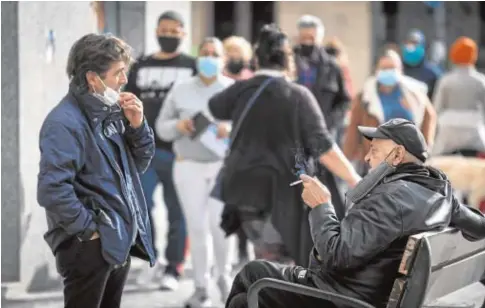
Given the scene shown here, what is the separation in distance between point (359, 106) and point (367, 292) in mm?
4602

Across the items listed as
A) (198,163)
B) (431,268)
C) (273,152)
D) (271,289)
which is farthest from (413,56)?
(431,268)

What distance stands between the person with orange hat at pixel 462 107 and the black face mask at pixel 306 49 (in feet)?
6.09

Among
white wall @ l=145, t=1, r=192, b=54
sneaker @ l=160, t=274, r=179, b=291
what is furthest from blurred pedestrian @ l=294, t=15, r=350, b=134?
sneaker @ l=160, t=274, r=179, b=291

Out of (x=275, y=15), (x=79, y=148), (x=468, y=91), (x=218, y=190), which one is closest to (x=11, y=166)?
(x=218, y=190)

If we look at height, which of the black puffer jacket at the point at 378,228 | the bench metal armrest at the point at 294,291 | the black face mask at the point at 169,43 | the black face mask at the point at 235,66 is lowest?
the bench metal armrest at the point at 294,291

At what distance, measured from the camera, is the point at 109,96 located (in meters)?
5.01

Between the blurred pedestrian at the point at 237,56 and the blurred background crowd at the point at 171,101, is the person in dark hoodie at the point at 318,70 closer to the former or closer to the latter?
the blurred background crowd at the point at 171,101

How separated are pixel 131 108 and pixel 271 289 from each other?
37.9 inches

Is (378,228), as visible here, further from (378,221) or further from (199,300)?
(199,300)

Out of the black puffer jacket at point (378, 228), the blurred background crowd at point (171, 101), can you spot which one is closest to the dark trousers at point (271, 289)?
the black puffer jacket at point (378, 228)

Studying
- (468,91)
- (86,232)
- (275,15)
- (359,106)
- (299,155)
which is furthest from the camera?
(275,15)

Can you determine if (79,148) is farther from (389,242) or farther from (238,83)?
(238,83)

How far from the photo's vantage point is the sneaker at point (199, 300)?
725 cm

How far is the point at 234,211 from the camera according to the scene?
665cm
